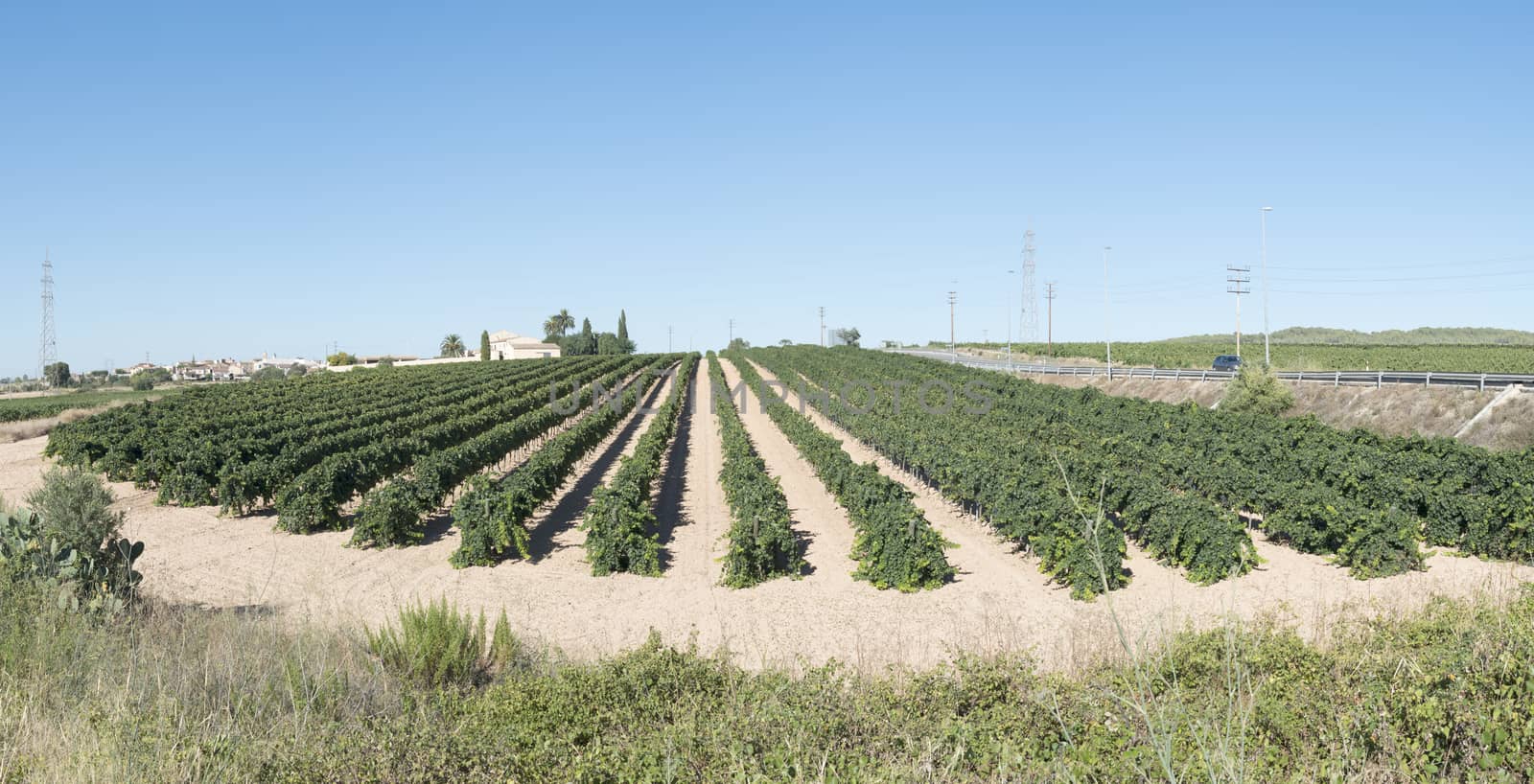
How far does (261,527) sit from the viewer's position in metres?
19.6

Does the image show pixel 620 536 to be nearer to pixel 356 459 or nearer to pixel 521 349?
pixel 356 459

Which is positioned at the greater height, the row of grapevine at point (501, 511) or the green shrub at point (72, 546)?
the green shrub at point (72, 546)

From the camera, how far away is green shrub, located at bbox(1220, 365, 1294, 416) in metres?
36.6

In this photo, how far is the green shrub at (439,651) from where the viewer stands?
9102mm

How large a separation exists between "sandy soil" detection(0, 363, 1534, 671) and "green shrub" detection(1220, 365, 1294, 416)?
76.4 feet

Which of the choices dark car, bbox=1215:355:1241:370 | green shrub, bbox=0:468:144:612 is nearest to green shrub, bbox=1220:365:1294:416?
dark car, bbox=1215:355:1241:370

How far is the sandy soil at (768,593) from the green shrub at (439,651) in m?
1.29

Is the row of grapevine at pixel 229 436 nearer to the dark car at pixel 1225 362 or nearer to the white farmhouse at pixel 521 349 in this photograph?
the dark car at pixel 1225 362

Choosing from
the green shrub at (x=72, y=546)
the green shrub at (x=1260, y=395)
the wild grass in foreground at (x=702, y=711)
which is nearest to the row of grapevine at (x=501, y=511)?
the green shrub at (x=72, y=546)

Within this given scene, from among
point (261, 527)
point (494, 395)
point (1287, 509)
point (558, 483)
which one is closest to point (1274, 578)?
point (1287, 509)

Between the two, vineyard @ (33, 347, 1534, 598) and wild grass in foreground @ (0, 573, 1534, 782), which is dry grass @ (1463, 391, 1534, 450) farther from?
wild grass in foreground @ (0, 573, 1534, 782)

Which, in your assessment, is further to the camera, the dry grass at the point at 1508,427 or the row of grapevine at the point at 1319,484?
the dry grass at the point at 1508,427

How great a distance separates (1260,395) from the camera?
121 feet

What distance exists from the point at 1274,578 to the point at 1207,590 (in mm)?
1389
